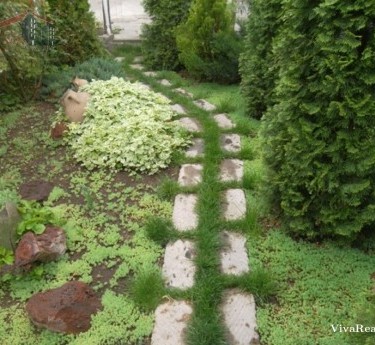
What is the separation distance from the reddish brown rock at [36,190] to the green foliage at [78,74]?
209 centimetres

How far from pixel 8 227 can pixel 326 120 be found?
2.37 metres

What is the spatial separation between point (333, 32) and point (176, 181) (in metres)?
2.02

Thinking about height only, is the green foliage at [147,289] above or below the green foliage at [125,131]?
below

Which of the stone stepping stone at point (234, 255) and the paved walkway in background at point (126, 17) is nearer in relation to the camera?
the stone stepping stone at point (234, 255)

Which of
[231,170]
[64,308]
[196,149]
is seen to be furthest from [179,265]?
[196,149]

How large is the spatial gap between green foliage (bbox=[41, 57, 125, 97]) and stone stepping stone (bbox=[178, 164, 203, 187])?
231cm

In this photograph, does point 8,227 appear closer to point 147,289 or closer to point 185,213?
point 147,289

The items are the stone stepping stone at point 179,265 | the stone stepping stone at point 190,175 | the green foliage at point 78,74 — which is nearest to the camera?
the stone stepping stone at point 179,265

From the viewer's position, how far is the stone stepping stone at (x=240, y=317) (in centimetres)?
259

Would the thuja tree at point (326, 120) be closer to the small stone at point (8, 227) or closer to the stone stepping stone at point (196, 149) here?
the stone stepping stone at point (196, 149)

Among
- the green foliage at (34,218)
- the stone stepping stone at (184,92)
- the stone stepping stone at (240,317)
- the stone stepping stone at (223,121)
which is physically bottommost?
the stone stepping stone at (240,317)

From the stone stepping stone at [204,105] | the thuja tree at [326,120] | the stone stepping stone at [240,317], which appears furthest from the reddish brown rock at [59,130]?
the stone stepping stone at [240,317]

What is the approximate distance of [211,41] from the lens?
623 cm

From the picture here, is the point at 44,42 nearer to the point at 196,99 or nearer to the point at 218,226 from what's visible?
the point at 196,99
